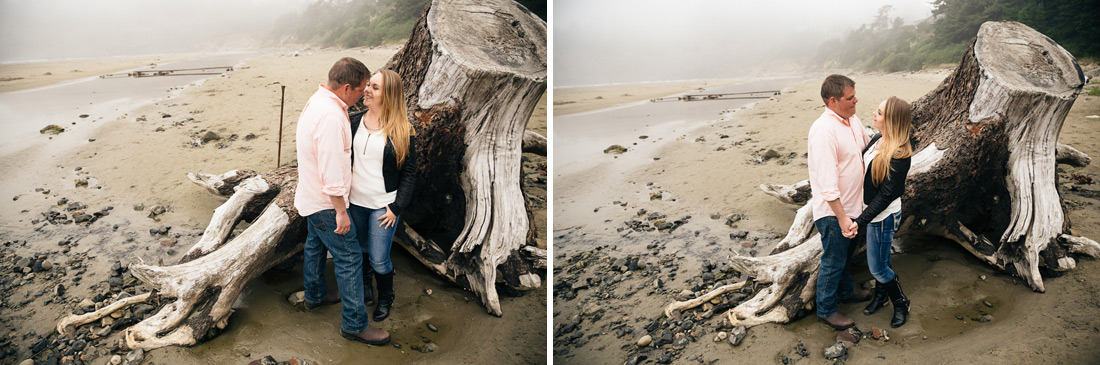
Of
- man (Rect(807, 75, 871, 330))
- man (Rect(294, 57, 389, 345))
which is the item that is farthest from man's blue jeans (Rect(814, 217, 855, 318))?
man (Rect(294, 57, 389, 345))

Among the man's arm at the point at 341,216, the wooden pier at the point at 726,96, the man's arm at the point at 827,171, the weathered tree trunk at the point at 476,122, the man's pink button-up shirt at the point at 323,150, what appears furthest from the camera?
the wooden pier at the point at 726,96

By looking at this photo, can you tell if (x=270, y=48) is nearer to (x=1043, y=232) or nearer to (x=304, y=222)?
(x=304, y=222)

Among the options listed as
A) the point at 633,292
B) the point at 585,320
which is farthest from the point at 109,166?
the point at 633,292

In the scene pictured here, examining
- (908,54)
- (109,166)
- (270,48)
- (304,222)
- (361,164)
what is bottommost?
(304,222)

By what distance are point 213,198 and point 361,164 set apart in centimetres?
120

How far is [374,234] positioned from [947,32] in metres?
3.26

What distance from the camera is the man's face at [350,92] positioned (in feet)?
8.07

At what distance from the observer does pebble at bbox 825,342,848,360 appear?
276 cm

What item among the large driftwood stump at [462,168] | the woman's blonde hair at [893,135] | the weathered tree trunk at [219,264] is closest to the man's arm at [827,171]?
the woman's blonde hair at [893,135]

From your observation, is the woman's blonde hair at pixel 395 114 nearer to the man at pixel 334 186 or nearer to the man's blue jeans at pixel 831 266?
the man at pixel 334 186

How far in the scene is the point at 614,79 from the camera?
423 centimetres

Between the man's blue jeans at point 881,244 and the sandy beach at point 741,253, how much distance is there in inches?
10.1

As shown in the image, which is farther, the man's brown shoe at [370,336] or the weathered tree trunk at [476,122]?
the weathered tree trunk at [476,122]

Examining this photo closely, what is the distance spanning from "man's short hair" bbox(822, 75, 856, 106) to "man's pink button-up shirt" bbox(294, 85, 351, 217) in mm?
2064
